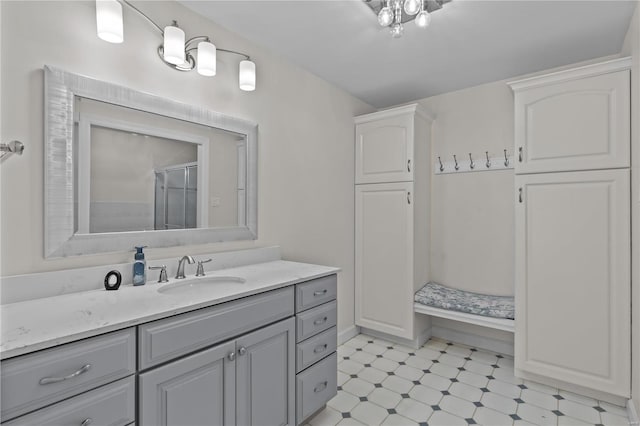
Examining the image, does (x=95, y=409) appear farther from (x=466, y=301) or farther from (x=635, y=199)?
(x=635, y=199)

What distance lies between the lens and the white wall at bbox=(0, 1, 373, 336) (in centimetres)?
126

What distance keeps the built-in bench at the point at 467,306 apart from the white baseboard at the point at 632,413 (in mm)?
685

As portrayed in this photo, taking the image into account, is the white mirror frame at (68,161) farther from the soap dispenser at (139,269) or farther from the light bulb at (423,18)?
the light bulb at (423,18)

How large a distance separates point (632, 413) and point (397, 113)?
2.55 m

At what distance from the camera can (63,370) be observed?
3.02 feet

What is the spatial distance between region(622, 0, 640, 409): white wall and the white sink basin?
7.21ft

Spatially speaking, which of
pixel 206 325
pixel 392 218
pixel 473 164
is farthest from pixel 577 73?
pixel 206 325

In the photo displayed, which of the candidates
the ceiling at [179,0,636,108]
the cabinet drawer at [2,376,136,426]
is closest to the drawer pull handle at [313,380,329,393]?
the cabinet drawer at [2,376,136,426]

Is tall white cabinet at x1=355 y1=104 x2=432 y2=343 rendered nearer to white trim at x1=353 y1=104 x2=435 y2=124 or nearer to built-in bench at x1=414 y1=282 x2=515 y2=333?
white trim at x1=353 y1=104 x2=435 y2=124

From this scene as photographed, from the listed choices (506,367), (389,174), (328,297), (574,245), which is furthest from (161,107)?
(506,367)

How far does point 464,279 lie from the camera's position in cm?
300

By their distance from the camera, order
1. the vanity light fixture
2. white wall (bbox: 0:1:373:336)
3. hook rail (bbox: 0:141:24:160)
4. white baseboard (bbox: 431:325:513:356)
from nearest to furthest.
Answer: hook rail (bbox: 0:141:24:160)
white wall (bbox: 0:1:373:336)
the vanity light fixture
white baseboard (bbox: 431:325:513:356)

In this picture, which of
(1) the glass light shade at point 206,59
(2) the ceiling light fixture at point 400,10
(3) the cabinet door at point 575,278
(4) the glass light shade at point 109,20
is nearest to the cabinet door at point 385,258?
(3) the cabinet door at point 575,278

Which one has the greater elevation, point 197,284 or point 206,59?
point 206,59
